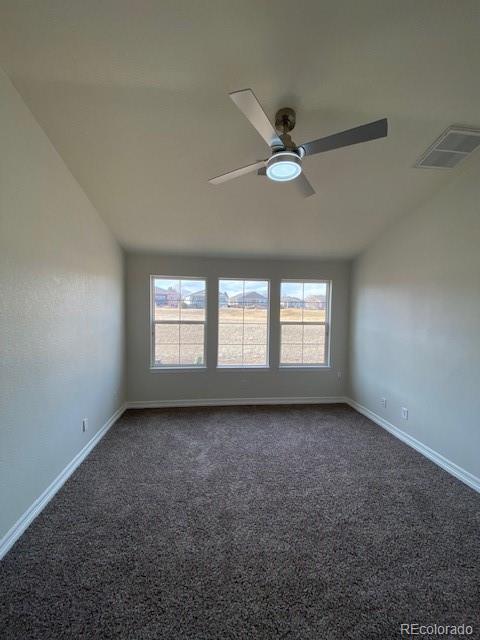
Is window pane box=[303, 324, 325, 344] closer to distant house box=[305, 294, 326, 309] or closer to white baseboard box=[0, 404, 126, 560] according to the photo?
distant house box=[305, 294, 326, 309]

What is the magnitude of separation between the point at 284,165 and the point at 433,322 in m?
2.34

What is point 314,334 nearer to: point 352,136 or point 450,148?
point 450,148

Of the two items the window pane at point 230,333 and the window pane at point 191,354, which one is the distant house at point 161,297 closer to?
the window pane at point 191,354

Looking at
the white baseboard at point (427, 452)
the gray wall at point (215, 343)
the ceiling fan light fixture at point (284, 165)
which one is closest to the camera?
the ceiling fan light fixture at point (284, 165)

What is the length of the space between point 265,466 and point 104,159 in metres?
3.13

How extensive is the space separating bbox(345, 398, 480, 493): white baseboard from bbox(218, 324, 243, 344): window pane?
2.14 metres

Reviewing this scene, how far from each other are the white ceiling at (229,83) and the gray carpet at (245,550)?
272 centimetres

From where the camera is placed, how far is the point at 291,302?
4.66 m

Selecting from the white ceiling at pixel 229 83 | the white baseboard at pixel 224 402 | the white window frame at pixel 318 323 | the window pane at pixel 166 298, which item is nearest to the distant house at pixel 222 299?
the window pane at pixel 166 298

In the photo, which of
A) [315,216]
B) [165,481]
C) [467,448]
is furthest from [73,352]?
[467,448]

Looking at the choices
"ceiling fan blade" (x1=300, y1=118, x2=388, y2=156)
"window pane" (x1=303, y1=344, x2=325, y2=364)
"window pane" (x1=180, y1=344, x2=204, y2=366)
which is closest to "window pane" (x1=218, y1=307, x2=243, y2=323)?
"window pane" (x1=180, y1=344, x2=204, y2=366)

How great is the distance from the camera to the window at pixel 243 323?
452 centimetres

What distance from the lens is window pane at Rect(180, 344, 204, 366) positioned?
14.6 feet

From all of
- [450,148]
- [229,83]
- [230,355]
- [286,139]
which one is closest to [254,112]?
[286,139]
